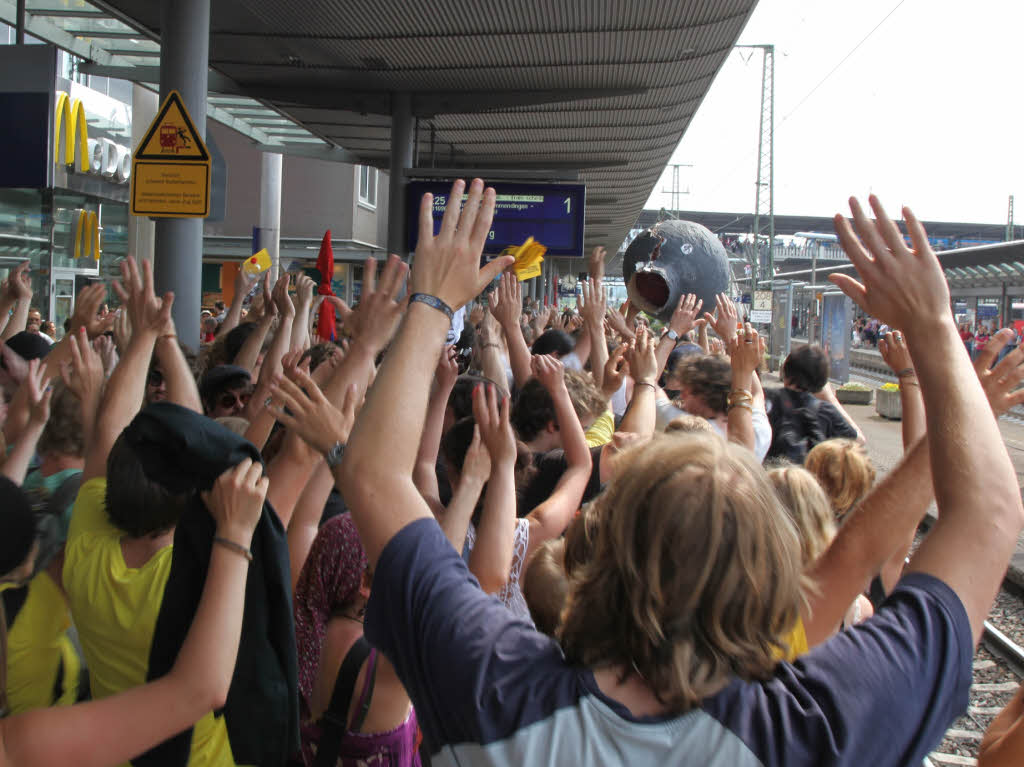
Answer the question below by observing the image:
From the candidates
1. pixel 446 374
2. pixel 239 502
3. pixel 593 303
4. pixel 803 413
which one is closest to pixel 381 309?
pixel 239 502

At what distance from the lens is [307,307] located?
561cm

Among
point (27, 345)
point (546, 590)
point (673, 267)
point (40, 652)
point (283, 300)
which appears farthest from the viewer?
point (673, 267)

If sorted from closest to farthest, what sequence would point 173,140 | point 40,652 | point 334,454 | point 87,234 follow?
point 334,454
point 40,652
point 173,140
point 87,234

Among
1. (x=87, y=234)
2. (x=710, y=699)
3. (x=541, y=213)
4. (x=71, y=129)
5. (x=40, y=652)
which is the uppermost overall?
(x=71, y=129)

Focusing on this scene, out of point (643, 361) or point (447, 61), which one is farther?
point (447, 61)

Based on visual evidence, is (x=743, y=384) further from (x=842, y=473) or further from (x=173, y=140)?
(x=173, y=140)

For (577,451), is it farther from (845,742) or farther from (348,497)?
(845,742)

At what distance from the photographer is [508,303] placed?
4945mm

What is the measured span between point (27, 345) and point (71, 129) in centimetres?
728

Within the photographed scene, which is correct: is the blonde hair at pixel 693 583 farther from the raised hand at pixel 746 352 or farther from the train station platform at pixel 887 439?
the train station platform at pixel 887 439

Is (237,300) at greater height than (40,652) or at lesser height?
greater

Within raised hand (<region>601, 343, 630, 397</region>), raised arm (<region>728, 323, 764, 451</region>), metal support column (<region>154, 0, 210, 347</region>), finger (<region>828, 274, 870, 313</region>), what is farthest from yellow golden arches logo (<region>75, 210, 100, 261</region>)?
finger (<region>828, 274, 870, 313</region>)

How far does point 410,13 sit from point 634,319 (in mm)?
3289

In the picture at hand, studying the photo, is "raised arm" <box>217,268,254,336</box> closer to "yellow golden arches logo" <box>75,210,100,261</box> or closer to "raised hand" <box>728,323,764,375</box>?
"raised hand" <box>728,323,764,375</box>
